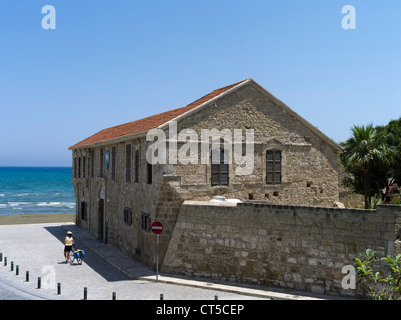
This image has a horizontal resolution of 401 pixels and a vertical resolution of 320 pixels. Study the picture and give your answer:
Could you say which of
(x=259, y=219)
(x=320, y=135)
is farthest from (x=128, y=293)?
(x=320, y=135)

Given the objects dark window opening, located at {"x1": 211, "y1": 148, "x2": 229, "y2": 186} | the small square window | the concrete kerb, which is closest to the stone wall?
the concrete kerb

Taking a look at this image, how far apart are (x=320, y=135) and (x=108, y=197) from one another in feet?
46.0

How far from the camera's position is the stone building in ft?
62.6

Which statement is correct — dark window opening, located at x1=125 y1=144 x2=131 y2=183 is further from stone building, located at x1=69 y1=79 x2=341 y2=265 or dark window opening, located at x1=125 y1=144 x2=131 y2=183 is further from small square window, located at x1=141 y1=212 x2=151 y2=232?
small square window, located at x1=141 y1=212 x2=151 y2=232

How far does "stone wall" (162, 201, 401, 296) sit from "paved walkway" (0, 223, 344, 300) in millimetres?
711

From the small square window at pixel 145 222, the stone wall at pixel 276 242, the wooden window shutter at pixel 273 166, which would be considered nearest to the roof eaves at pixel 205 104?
the stone wall at pixel 276 242

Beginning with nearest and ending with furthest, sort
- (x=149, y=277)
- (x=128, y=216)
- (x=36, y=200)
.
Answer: (x=149, y=277)
(x=128, y=216)
(x=36, y=200)

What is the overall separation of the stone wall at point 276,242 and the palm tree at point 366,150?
8.16 metres

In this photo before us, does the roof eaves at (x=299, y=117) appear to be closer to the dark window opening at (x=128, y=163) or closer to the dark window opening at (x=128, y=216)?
the dark window opening at (x=128, y=163)

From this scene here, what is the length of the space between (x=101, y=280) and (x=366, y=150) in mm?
15710

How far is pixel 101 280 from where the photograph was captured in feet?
59.4

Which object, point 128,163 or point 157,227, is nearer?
point 157,227

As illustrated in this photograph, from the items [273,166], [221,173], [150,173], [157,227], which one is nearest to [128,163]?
[150,173]

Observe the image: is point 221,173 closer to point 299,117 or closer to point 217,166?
point 217,166
